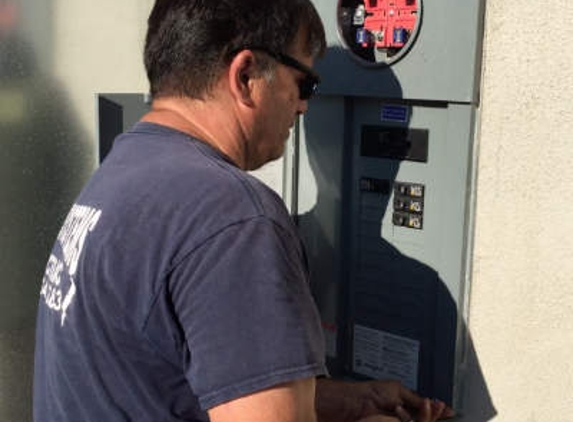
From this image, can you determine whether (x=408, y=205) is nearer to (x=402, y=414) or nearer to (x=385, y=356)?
(x=385, y=356)

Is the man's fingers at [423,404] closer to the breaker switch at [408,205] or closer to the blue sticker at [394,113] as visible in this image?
the breaker switch at [408,205]

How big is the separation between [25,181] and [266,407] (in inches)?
63.9

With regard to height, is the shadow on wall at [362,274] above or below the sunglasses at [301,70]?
below

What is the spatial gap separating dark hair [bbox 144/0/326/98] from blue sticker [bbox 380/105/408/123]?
0.57 m

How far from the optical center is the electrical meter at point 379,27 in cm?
190

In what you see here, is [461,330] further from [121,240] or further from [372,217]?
[121,240]

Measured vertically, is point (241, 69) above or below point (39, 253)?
above

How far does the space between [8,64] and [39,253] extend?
64 cm

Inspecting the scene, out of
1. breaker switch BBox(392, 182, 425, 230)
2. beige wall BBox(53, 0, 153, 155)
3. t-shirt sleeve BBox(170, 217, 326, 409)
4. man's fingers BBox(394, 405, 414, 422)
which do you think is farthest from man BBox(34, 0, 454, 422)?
beige wall BBox(53, 0, 153, 155)

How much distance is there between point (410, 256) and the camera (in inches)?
78.9

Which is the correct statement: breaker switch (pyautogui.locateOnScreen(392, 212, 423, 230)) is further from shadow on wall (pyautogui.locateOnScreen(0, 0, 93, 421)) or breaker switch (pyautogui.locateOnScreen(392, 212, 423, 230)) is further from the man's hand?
shadow on wall (pyautogui.locateOnScreen(0, 0, 93, 421))

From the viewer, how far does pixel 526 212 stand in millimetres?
1771

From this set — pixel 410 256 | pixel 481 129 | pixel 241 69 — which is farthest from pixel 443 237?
pixel 241 69

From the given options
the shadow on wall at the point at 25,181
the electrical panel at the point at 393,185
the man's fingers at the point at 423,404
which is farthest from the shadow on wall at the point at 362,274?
the shadow on wall at the point at 25,181
